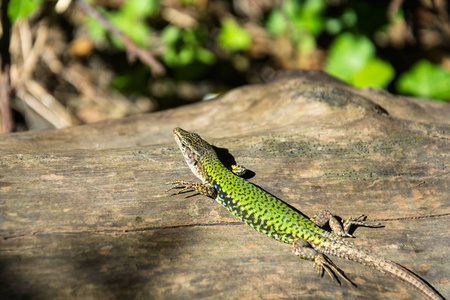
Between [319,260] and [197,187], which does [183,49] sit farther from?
[319,260]

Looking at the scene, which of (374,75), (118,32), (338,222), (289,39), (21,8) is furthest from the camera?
(289,39)

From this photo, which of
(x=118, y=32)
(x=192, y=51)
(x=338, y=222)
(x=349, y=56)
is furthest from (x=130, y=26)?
(x=338, y=222)

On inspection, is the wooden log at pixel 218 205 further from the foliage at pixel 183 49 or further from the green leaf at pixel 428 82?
the foliage at pixel 183 49

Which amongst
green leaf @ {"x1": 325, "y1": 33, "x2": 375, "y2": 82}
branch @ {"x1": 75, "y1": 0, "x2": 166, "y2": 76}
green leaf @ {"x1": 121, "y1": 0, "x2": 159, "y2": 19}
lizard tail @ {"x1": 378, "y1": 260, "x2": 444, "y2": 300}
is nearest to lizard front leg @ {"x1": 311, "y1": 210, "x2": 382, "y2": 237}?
lizard tail @ {"x1": 378, "y1": 260, "x2": 444, "y2": 300}

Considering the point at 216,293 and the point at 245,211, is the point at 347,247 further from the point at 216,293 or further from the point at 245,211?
the point at 216,293

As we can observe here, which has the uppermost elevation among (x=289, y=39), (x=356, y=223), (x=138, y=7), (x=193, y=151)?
(x=138, y=7)

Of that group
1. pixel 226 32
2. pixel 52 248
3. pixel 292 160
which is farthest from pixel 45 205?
pixel 226 32
